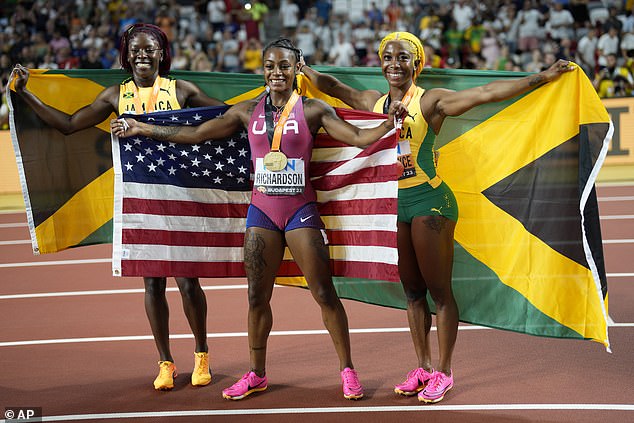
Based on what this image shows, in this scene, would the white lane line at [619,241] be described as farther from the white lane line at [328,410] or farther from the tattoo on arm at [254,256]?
the tattoo on arm at [254,256]

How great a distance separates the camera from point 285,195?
5285 mm

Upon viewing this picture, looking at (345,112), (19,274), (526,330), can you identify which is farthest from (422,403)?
(19,274)

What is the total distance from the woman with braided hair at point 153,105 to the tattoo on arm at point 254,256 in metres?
0.62

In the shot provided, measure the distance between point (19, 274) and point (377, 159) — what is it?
5775 mm

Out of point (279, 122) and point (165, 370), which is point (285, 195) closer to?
point (279, 122)

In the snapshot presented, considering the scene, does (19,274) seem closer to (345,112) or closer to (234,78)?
(234,78)

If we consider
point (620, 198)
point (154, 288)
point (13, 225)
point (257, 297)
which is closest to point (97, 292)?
point (154, 288)

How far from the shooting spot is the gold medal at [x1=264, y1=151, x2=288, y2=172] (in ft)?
17.1

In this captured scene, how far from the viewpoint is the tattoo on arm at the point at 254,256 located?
5328 mm

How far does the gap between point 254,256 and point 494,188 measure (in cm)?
171

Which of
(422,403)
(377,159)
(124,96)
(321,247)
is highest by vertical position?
(124,96)

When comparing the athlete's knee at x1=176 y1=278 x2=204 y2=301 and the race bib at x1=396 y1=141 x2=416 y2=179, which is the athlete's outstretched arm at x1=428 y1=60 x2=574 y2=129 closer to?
the race bib at x1=396 y1=141 x2=416 y2=179

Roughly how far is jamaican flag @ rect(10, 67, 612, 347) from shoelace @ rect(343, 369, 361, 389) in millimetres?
991

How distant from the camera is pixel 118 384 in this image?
580 centimetres
